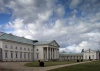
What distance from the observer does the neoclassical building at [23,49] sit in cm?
6377

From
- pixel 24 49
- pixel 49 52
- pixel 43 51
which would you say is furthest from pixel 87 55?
pixel 24 49

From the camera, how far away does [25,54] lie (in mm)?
79125

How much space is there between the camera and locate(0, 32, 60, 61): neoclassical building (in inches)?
2510

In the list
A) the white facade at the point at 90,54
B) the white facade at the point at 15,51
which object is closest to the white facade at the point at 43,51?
the white facade at the point at 15,51

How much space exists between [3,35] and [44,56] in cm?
2930

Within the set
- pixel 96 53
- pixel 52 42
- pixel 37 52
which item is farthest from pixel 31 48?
pixel 96 53

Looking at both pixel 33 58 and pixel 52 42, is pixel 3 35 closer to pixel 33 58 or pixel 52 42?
pixel 33 58

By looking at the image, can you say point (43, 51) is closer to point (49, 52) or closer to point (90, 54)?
point (49, 52)

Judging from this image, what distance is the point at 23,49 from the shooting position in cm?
7731

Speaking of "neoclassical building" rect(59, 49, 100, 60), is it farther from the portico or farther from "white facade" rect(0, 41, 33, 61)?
"white facade" rect(0, 41, 33, 61)

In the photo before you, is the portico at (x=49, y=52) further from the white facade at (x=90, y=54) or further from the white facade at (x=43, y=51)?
the white facade at (x=90, y=54)

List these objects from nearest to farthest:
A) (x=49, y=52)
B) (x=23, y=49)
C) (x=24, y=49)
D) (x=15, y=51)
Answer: (x=15, y=51) < (x=23, y=49) < (x=24, y=49) < (x=49, y=52)

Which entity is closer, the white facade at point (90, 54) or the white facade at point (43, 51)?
the white facade at point (43, 51)

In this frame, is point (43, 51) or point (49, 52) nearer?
point (43, 51)
